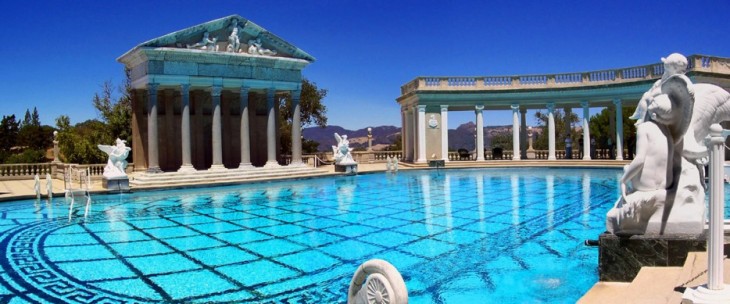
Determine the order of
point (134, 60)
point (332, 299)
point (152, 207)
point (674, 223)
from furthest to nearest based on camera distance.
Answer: point (134, 60), point (152, 207), point (332, 299), point (674, 223)

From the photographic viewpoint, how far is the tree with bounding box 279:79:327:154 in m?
41.8

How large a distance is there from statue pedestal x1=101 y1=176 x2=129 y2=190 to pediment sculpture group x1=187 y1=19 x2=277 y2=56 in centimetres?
691

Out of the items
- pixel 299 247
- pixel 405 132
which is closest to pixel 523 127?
pixel 405 132

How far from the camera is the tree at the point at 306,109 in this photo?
4183 centimetres

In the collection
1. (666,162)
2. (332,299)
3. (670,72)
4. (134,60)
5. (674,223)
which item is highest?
(134,60)

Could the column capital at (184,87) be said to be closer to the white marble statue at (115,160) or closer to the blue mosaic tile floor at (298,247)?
the white marble statue at (115,160)

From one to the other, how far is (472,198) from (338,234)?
6.66 m

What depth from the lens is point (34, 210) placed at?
1426cm

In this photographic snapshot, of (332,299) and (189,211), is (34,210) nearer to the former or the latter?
(189,211)

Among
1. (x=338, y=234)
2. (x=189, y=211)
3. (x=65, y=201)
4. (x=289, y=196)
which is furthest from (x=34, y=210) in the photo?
(x=338, y=234)

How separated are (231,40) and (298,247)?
17.6m

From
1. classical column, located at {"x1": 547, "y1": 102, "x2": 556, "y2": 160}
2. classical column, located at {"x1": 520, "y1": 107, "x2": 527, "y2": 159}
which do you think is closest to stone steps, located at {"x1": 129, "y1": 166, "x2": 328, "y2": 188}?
classical column, located at {"x1": 547, "y1": 102, "x2": 556, "y2": 160}

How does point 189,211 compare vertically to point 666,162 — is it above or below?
below

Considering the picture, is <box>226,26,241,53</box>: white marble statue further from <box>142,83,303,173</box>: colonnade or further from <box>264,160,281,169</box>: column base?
<box>264,160,281,169</box>: column base
